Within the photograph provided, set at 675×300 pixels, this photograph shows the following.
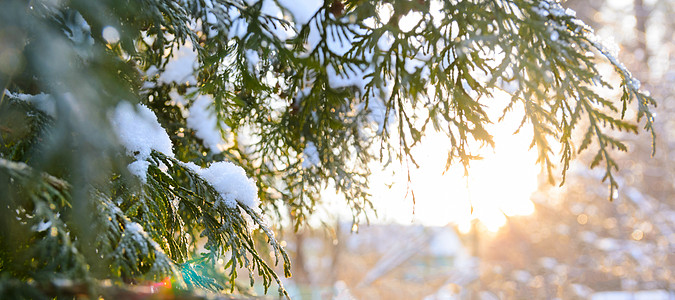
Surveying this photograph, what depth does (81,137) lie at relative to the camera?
4.51ft

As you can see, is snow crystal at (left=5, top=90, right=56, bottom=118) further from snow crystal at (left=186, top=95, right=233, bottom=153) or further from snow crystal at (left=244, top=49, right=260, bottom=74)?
snow crystal at (left=186, top=95, right=233, bottom=153)

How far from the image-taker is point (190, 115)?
10.1ft

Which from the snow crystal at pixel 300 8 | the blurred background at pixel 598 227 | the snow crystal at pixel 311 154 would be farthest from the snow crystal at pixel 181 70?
the blurred background at pixel 598 227

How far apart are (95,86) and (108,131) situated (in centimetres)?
23

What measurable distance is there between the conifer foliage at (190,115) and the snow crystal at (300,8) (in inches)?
0.5

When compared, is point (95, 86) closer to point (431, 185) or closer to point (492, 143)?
point (492, 143)

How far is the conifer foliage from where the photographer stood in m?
1.39

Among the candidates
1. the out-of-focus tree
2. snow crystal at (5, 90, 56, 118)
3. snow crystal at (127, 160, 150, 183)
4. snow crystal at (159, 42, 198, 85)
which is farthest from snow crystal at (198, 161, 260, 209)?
the out-of-focus tree

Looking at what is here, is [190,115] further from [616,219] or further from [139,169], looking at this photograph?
[616,219]

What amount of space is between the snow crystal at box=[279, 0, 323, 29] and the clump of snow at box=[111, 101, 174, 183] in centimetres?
141

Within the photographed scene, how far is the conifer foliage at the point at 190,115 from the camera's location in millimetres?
1386

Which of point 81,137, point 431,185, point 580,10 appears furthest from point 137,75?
point 580,10

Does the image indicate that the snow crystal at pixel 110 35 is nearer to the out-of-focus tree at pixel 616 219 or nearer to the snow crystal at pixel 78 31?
the snow crystal at pixel 78 31

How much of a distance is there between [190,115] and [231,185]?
3.94 ft
